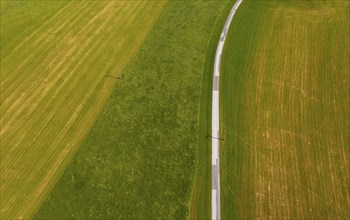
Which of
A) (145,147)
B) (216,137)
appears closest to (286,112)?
(216,137)

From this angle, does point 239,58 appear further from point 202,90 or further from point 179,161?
point 179,161

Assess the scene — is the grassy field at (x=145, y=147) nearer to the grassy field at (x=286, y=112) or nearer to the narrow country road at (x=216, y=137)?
the narrow country road at (x=216, y=137)

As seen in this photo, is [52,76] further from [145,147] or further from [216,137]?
[216,137]

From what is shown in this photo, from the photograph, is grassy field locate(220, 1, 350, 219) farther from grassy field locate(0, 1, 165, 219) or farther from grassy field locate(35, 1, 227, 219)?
grassy field locate(0, 1, 165, 219)

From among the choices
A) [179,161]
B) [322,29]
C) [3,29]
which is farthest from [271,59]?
[3,29]

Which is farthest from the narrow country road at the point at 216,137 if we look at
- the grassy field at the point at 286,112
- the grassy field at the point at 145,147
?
the grassy field at the point at 145,147
